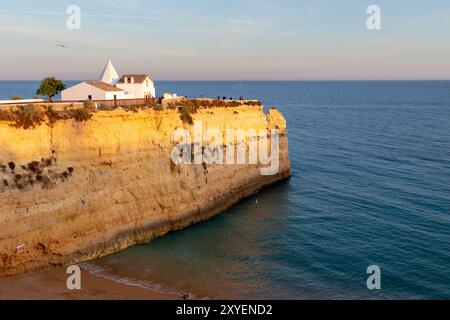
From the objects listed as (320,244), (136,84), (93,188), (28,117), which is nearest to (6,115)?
(28,117)

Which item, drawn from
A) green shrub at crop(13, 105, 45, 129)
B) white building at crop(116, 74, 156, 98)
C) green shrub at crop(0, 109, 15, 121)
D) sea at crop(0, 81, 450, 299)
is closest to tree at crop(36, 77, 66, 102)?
white building at crop(116, 74, 156, 98)

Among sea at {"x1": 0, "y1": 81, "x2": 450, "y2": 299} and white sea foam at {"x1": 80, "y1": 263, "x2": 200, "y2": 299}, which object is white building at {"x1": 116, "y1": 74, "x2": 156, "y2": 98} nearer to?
sea at {"x1": 0, "y1": 81, "x2": 450, "y2": 299}

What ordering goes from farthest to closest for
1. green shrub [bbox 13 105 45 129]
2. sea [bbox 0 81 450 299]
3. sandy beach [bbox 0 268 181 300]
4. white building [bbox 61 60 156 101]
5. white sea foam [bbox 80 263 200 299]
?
1. white building [bbox 61 60 156 101]
2. green shrub [bbox 13 105 45 129]
3. sea [bbox 0 81 450 299]
4. white sea foam [bbox 80 263 200 299]
5. sandy beach [bbox 0 268 181 300]

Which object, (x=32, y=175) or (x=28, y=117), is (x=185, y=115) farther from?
(x=32, y=175)

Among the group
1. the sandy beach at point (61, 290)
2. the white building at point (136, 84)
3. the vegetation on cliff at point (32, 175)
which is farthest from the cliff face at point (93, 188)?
the white building at point (136, 84)

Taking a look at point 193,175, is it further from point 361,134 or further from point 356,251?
point 361,134
